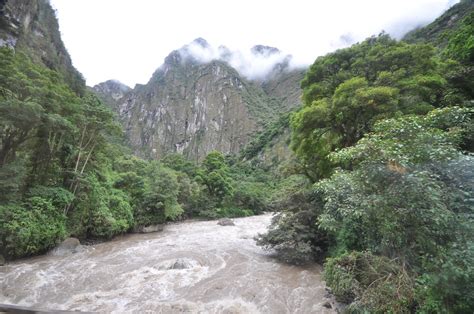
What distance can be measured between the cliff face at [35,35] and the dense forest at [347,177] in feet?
49.0

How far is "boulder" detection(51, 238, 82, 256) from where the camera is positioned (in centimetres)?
1391

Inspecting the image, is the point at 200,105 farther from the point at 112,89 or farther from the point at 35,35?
the point at 35,35

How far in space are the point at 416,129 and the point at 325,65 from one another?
10.2 m

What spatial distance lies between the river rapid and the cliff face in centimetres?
2176

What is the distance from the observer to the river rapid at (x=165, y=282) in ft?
28.0

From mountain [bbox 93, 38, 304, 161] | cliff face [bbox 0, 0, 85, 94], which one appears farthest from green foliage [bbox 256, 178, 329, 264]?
mountain [bbox 93, 38, 304, 161]

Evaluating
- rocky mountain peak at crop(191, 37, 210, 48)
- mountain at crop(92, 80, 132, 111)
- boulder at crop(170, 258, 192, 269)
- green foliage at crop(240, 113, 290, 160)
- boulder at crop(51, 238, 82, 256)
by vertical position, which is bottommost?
boulder at crop(170, 258, 192, 269)

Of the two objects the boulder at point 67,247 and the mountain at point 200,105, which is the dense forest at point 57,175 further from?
the mountain at point 200,105

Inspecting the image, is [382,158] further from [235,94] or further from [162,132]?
[162,132]

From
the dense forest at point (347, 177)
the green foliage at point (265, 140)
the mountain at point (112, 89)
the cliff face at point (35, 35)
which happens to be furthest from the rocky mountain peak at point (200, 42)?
the dense forest at point (347, 177)

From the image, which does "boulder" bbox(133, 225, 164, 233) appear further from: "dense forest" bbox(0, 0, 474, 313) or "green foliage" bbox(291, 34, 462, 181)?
"green foliage" bbox(291, 34, 462, 181)

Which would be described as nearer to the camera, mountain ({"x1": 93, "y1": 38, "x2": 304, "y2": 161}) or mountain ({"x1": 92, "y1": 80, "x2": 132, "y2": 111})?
mountain ({"x1": 93, "y1": 38, "x2": 304, "y2": 161})

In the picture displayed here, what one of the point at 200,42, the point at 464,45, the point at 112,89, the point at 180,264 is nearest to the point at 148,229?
the point at 180,264

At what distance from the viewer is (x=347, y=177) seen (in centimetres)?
654
